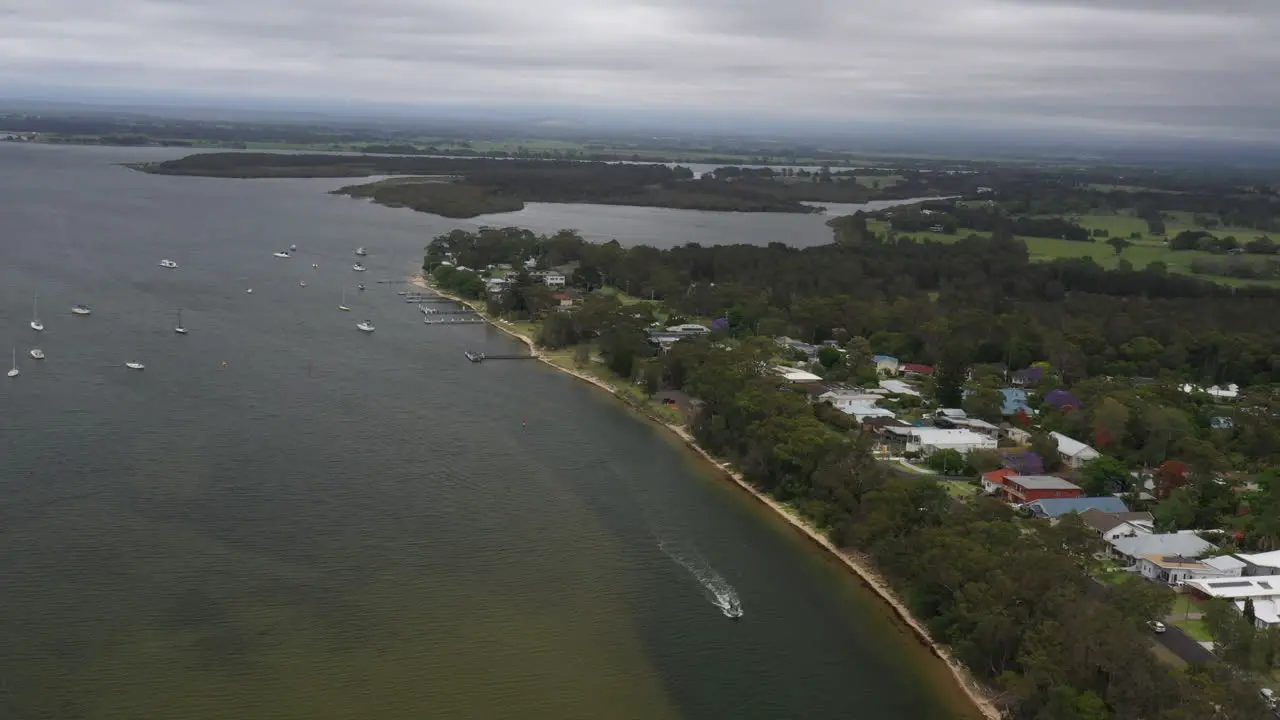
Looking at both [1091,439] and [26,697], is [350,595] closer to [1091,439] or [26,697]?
[26,697]

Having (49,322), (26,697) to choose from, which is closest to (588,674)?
(26,697)


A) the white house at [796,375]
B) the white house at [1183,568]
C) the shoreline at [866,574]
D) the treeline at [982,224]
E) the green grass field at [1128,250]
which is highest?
the treeline at [982,224]

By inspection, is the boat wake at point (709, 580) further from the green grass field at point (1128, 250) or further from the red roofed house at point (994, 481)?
the green grass field at point (1128, 250)

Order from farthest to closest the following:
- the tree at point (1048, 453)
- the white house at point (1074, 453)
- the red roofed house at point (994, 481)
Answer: the white house at point (1074, 453)
the tree at point (1048, 453)
the red roofed house at point (994, 481)

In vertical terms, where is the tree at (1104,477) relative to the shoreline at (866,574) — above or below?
above

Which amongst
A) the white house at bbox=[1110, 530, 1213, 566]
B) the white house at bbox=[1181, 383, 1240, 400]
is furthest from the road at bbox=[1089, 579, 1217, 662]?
the white house at bbox=[1181, 383, 1240, 400]

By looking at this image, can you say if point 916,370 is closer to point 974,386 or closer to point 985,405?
point 974,386

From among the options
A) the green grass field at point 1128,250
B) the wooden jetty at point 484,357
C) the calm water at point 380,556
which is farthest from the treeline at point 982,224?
the calm water at point 380,556

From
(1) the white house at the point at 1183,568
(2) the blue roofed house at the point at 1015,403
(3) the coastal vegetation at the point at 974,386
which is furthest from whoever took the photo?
(2) the blue roofed house at the point at 1015,403

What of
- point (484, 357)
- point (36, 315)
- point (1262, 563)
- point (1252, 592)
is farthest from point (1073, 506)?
point (36, 315)
